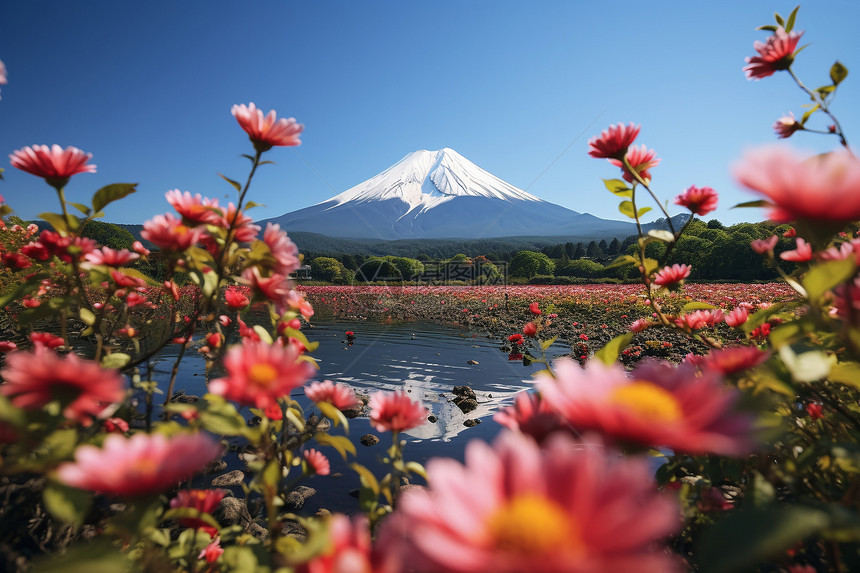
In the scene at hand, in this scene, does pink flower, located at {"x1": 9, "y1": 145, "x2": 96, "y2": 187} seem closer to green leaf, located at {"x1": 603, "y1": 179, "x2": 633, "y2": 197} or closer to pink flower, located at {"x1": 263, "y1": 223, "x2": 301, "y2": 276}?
pink flower, located at {"x1": 263, "y1": 223, "x2": 301, "y2": 276}

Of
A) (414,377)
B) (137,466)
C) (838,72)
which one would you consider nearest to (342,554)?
(137,466)

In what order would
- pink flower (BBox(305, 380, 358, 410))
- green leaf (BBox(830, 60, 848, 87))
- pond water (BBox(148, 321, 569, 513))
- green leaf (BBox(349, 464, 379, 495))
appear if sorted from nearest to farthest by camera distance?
green leaf (BBox(349, 464, 379, 495))
pink flower (BBox(305, 380, 358, 410))
green leaf (BBox(830, 60, 848, 87))
pond water (BBox(148, 321, 569, 513))

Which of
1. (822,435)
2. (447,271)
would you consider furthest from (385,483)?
(447,271)

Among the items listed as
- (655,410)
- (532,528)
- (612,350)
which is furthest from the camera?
(612,350)

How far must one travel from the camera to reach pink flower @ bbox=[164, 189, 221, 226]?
41.7 inches

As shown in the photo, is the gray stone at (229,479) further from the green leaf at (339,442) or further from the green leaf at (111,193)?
the green leaf at (111,193)

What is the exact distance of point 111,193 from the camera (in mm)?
1057

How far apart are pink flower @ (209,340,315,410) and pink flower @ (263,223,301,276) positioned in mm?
355

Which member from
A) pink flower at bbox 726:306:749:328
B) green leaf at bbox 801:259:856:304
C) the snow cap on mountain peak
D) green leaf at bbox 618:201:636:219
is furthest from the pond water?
the snow cap on mountain peak

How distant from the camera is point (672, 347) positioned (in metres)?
5.69

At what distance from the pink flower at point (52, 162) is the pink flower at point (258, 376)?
81 cm

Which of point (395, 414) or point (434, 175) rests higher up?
point (434, 175)

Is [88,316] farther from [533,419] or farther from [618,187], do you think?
[618,187]

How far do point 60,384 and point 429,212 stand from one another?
126213mm
